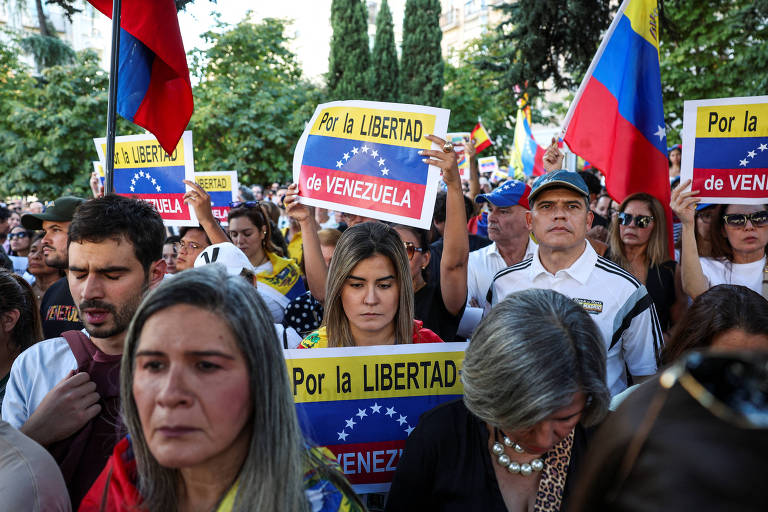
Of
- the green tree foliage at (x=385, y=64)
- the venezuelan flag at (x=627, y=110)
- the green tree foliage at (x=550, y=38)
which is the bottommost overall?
the venezuelan flag at (x=627, y=110)

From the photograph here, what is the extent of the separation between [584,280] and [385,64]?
32.7m

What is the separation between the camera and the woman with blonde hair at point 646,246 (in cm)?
413

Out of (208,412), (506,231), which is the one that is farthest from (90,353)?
(506,231)

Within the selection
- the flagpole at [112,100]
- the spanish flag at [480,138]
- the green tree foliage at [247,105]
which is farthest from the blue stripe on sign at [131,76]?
the green tree foliage at [247,105]

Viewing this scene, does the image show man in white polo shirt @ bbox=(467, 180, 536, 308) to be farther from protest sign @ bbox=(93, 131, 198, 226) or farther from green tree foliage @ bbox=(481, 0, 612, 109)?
green tree foliage @ bbox=(481, 0, 612, 109)

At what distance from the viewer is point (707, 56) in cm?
1281

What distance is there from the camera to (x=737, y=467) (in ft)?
1.96

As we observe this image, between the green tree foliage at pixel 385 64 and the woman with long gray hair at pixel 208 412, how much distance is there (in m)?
32.9

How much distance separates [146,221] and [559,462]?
190cm

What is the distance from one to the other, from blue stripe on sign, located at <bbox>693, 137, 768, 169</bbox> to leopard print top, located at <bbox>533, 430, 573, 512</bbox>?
299cm

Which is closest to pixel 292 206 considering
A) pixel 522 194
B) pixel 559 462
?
pixel 522 194

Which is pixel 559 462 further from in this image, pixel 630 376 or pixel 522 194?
pixel 522 194

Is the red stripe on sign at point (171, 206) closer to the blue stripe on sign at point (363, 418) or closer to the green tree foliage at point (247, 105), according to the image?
the blue stripe on sign at point (363, 418)

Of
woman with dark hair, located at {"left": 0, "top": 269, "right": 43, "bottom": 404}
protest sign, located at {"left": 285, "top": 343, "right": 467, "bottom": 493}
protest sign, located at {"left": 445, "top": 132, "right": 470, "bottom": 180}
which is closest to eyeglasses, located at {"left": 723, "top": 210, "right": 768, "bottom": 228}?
protest sign, located at {"left": 285, "top": 343, "right": 467, "bottom": 493}
